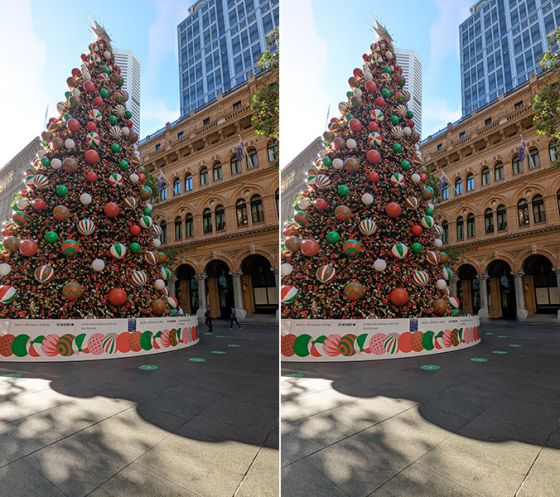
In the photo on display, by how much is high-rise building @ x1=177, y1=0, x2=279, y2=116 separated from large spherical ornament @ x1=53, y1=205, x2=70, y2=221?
381 cm

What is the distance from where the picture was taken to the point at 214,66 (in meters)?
9.30

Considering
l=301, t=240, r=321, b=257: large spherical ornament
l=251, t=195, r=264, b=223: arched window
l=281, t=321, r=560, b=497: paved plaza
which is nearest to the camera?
l=281, t=321, r=560, b=497: paved plaza

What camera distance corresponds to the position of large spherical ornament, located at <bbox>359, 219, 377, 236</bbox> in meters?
8.98

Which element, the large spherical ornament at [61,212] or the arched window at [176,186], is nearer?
the large spherical ornament at [61,212]

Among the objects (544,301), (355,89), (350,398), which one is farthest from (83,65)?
(544,301)

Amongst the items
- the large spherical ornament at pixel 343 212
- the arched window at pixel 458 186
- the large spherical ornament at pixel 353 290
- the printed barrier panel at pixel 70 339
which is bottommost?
the printed barrier panel at pixel 70 339

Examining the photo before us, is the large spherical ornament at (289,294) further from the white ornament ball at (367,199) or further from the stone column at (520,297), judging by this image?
the stone column at (520,297)

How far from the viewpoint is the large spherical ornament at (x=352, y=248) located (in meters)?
8.76

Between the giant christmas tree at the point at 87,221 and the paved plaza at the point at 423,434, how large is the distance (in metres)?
5.26

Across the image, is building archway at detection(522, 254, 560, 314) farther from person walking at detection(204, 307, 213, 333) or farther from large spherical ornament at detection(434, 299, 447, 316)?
person walking at detection(204, 307, 213, 333)

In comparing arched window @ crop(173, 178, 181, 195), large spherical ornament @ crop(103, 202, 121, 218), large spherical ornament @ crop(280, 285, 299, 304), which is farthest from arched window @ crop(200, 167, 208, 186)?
large spherical ornament @ crop(280, 285, 299, 304)

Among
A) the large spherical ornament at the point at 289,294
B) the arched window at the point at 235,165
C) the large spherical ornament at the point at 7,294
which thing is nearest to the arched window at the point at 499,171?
the arched window at the point at 235,165

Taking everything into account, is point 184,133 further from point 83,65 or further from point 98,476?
point 98,476

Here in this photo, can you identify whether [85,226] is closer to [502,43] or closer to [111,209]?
[111,209]
